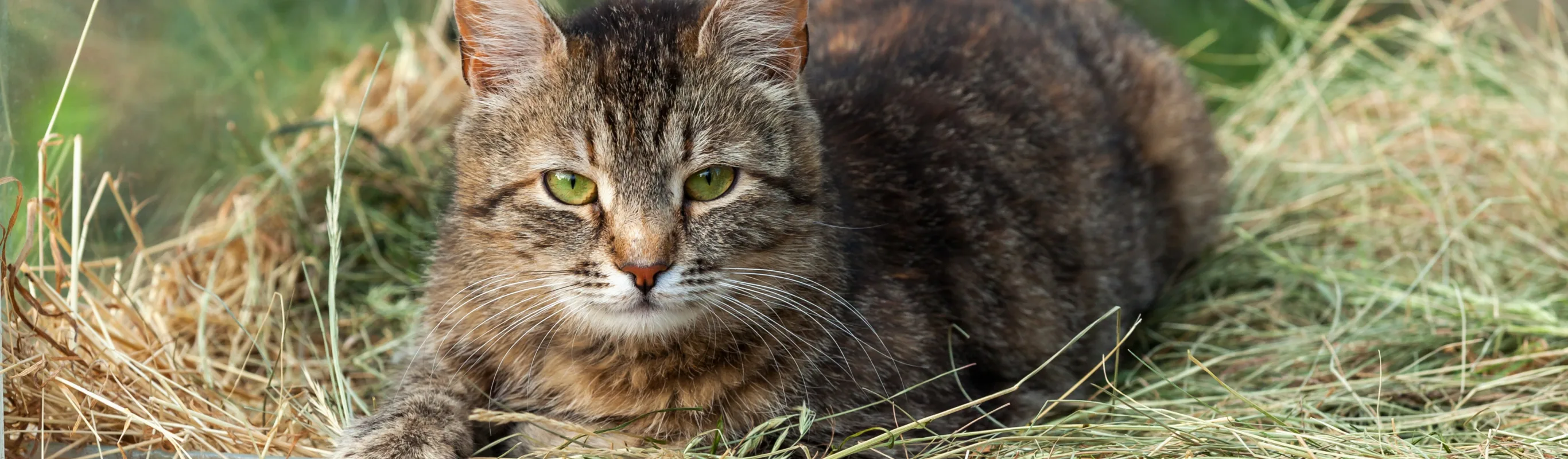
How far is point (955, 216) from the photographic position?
3.06 meters

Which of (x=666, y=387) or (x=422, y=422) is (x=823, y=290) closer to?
(x=666, y=387)

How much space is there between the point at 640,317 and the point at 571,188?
0.29 meters

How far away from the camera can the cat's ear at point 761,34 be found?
8.00 ft

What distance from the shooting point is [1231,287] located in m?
4.00

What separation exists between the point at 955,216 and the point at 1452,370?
1.34 m

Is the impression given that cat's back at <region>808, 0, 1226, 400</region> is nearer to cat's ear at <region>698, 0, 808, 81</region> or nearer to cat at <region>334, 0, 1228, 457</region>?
cat at <region>334, 0, 1228, 457</region>

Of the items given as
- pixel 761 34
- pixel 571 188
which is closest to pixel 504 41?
pixel 571 188

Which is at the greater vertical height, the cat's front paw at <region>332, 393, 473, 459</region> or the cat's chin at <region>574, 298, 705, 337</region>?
the cat's chin at <region>574, 298, 705, 337</region>

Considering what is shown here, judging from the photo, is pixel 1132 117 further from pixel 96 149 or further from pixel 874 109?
pixel 96 149

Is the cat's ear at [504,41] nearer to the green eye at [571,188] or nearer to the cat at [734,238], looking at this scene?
the cat at [734,238]

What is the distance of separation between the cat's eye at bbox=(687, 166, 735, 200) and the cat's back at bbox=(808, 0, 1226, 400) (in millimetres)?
322

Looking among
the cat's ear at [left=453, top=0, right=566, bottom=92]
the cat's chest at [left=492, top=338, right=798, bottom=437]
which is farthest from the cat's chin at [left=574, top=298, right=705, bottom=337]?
the cat's ear at [left=453, top=0, right=566, bottom=92]

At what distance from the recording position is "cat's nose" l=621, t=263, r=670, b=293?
2209 millimetres

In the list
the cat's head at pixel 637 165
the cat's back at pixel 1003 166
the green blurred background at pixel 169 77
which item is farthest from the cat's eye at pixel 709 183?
the green blurred background at pixel 169 77
